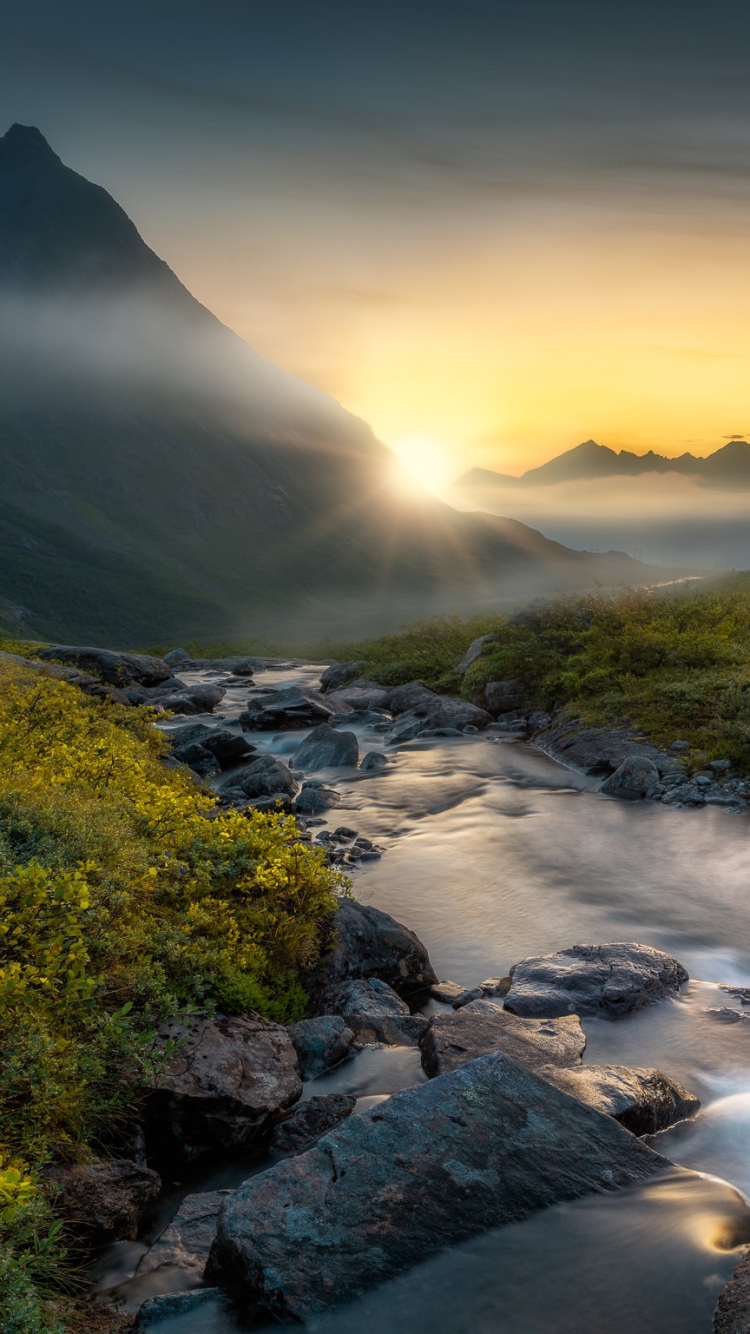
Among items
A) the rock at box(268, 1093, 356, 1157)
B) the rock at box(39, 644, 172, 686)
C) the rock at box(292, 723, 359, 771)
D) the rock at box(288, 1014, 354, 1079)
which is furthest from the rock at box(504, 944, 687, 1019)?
the rock at box(39, 644, 172, 686)

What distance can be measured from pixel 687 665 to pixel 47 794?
22776 mm

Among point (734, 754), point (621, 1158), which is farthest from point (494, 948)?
point (734, 754)

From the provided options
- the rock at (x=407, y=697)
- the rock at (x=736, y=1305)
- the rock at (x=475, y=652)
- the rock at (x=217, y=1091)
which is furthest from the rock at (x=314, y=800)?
the rock at (x=736, y=1305)

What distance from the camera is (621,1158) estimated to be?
7.20 metres

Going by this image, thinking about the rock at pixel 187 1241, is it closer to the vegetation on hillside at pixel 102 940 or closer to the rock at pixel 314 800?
the vegetation on hillside at pixel 102 940

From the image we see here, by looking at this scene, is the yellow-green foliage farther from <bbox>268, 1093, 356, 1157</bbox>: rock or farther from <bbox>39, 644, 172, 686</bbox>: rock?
<bbox>39, 644, 172, 686</bbox>: rock

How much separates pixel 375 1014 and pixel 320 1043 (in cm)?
107

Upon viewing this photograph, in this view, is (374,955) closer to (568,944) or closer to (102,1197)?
(568,944)

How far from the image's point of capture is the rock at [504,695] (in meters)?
32.3

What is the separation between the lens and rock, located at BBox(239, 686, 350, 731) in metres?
33.4

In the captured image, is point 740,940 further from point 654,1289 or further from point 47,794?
point 47,794

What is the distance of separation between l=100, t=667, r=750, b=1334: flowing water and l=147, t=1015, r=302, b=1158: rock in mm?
370

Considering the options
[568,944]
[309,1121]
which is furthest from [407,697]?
[309,1121]

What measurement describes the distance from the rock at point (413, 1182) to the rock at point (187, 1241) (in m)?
0.22
